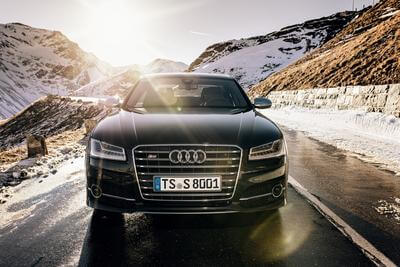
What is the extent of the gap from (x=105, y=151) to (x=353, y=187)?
384cm

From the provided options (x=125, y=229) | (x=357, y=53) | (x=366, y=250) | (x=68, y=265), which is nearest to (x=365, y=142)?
(x=366, y=250)

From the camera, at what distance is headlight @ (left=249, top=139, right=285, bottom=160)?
3450 millimetres

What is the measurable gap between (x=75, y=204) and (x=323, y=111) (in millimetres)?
15857

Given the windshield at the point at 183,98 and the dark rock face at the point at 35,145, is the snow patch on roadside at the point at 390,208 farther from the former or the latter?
the dark rock face at the point at 35,145

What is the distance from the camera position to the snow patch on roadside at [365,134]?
8.30 m

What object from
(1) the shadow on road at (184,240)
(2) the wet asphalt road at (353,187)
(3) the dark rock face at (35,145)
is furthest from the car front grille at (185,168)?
(3) the dark rock face at (35,145)

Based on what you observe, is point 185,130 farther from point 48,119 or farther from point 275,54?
point 275,54

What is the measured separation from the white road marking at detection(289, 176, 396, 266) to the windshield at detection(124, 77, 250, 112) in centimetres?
147

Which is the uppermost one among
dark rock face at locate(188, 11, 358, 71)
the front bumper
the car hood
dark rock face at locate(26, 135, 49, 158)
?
dark rock face at locate(188, 11, 358, 71)

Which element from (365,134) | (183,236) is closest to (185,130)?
(183,236)

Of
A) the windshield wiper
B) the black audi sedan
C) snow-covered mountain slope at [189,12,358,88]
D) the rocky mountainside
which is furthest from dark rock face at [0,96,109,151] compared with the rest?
the black audi sedan

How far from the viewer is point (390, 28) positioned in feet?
72.3

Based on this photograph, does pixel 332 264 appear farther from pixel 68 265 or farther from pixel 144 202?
pixel 68 265

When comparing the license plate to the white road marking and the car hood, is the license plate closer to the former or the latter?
the car hood
